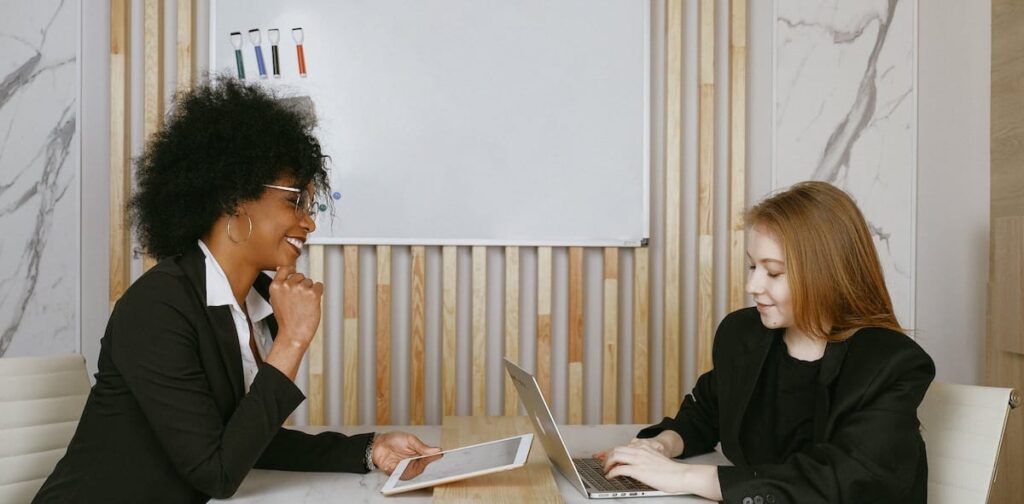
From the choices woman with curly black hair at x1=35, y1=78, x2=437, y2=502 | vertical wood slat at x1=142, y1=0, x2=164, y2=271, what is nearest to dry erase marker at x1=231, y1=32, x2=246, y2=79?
vertical wood slat at x1=142, y1=0, x2=164, y2=271

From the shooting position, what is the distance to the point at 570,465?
1.53 metres

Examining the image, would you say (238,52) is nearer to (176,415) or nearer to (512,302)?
(512,302)

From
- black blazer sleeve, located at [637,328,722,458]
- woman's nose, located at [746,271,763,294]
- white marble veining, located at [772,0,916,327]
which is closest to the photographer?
woman's nose, located at [746,271,763,294]

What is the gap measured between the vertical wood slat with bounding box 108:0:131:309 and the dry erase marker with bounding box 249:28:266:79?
0.46 metres

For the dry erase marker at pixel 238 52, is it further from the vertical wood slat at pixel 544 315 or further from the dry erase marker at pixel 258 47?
the vertical wood slat at pixel 544 315

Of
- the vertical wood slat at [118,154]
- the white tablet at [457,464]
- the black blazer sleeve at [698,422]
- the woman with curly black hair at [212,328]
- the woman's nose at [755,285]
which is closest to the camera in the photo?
the white tablet at [457,464]

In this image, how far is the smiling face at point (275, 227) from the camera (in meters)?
1.89

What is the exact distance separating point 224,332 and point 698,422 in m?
1.02

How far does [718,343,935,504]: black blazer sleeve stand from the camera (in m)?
1.52

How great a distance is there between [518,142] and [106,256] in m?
1.58

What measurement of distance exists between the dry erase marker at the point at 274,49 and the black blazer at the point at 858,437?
213 centimetres

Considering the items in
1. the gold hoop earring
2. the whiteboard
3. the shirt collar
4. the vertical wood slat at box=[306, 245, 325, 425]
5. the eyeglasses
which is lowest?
the vertical wood slat at box=[306, 245, 325, 425]

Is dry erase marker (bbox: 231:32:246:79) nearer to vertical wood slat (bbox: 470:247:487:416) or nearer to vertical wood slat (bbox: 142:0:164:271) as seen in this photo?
vertical wood slat (bbox: 142:0:164:271)

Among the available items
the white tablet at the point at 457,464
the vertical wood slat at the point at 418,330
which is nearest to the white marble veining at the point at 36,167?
the vertical wood slat at the point at 418,330
